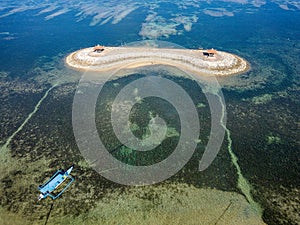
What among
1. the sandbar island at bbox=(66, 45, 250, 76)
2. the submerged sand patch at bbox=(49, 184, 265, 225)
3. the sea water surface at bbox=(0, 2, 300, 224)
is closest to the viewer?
the submerged sand patch at bbox=(49, 184, 265, 225)

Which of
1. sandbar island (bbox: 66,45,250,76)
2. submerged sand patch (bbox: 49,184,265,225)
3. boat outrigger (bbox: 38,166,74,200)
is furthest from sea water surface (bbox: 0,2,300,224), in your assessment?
sandbar island (bbox: 66,45,250,76)

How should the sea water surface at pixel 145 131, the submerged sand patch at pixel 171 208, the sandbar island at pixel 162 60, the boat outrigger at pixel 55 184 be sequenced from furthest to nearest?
the sandbar island at pixel 162 60
the boat outrigger at pixel 55 184
the sea water surface at pixel 145 131
the submerged sand patch at pixel 171 208

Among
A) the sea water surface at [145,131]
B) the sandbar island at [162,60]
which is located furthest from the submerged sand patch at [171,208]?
the sandbar island at [162,60]

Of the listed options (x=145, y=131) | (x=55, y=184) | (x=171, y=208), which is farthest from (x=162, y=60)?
(x=171, y=208)

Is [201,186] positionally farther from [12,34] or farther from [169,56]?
[12,34]

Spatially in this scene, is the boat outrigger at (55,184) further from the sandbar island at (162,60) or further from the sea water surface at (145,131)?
the sandbar island at (162,60)

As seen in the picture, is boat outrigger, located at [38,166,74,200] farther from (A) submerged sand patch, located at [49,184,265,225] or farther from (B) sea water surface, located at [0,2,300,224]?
(A) submerged sand patch, located at [49,184,265,225]

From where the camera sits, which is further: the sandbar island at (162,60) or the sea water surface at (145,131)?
the sandbar island at (162,60)

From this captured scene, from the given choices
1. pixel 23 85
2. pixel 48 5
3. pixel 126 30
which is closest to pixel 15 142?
pixel 23 85

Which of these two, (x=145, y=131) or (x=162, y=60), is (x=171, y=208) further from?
(x=162, y=60)
